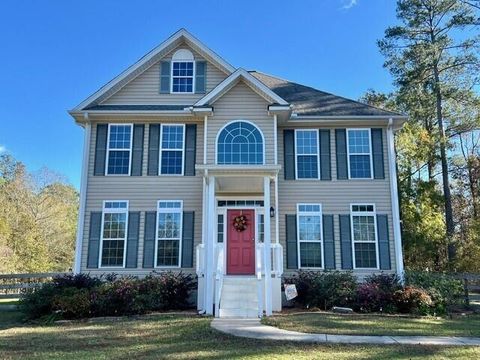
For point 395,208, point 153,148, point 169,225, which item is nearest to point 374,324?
point 395,208

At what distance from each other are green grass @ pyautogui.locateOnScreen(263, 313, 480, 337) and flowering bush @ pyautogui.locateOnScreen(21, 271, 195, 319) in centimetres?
303

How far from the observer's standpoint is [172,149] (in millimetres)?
13352

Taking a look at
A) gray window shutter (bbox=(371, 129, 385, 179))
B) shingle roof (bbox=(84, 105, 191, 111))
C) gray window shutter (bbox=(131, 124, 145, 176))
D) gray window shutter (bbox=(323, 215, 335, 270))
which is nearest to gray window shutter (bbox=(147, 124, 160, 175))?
gray window shutter (bbox=(131, 124, 145, 176))

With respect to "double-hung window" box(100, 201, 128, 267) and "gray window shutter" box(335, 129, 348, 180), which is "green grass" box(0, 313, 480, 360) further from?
"gray window shutter" box(335, 129, 348, 180)

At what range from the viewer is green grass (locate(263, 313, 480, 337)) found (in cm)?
815

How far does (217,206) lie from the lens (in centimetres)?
1288

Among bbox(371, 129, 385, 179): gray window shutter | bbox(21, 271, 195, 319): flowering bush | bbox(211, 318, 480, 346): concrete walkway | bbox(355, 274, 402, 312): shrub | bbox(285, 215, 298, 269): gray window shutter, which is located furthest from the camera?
bbox(371, 129, 385, 179): gray window shutter

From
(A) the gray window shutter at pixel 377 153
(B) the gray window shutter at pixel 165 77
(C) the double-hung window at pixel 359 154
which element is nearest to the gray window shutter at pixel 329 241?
(C) the double-hung window at pixel 359 154

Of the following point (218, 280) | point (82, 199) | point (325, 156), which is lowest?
point (218, 280)

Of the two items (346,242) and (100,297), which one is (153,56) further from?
(346,242)

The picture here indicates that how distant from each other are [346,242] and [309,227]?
121 cm

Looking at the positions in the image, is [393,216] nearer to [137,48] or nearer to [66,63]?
[137,48]

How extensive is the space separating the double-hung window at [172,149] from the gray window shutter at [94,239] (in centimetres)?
244

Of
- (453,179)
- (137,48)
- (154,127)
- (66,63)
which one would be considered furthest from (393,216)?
(66,63)
